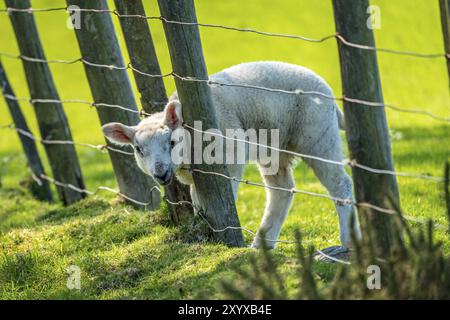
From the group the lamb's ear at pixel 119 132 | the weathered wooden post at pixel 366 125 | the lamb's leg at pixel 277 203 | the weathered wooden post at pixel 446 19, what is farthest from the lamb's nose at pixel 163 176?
the weathered wooden post at pixel 446 19

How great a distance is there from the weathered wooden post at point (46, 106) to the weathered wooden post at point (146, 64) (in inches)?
108

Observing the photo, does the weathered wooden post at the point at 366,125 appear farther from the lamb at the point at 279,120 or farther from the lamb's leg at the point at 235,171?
the lamb's leg at the point at 235,171

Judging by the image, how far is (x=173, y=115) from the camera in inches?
244

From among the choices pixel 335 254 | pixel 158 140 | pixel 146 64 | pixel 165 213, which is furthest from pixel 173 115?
pixel 335 254

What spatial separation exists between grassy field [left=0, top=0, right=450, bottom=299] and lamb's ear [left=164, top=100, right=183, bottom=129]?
2.71 ft

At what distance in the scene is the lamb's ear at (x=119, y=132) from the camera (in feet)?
21.7

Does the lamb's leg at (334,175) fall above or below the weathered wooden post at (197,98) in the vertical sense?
below

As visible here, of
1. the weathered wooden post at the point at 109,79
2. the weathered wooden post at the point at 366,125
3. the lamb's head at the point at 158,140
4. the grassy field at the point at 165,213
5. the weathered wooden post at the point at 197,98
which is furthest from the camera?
the weathered wooden post at the point at 109,79

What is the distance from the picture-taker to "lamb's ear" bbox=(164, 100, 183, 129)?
6078mm

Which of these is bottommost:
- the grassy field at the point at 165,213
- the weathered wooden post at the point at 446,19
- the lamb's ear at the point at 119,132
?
the grassy field at the point at 165,213

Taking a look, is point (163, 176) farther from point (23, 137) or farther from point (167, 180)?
point (23, 137)

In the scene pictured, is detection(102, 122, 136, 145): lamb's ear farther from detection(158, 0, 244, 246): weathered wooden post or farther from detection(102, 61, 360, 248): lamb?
detection(158, 0, 244, 246): weathered wooden post

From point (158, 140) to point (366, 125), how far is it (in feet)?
7.15

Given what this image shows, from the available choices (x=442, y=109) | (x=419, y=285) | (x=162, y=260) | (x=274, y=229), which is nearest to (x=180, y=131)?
(x=162, y=260)
